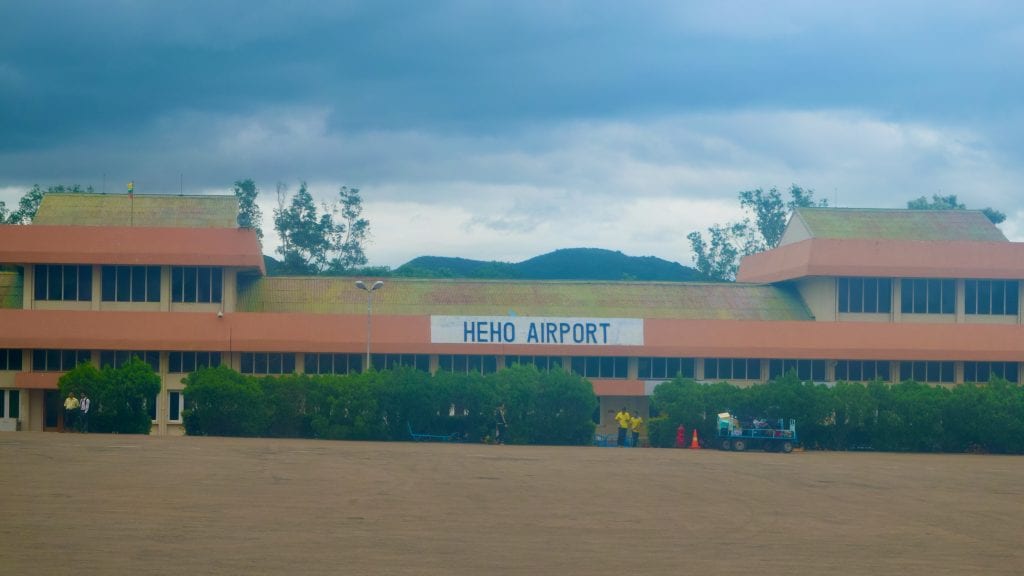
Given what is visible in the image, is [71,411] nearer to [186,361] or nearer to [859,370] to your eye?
[186,361]

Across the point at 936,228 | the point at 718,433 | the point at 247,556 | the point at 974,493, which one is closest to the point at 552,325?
the point at 718,433

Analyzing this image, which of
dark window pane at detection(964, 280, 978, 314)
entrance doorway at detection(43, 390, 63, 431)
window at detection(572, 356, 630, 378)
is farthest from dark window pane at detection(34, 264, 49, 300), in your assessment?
dark window pane at detection(964, 280, 978, 314)

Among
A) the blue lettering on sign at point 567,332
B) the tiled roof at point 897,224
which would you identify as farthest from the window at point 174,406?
the tiled roof at point 897,224

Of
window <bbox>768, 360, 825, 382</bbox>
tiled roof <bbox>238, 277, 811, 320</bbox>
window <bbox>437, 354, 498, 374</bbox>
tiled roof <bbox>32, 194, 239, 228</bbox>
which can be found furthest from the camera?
tiled roof <bbox>238, 277, 811, 320</bbox>

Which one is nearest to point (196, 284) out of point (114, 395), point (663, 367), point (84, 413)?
point (114, 395)

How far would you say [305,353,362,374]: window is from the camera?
62188mm

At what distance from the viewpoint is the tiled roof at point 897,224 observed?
228 ft

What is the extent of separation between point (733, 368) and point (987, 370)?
13.9m

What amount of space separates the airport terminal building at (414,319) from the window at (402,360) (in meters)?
0.11

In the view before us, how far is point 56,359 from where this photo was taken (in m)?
60.7

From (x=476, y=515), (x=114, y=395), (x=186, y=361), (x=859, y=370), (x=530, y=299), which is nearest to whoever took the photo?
(x=476, y=515)

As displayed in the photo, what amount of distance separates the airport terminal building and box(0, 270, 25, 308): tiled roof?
127 mm

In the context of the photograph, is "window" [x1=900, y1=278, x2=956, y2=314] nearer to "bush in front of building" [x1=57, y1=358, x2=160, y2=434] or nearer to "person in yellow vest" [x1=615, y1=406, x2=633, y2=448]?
"person in yellow vest" [x1=615, y1=406, x2=633, y2=448]

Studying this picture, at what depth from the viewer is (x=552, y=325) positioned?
62250 mm
